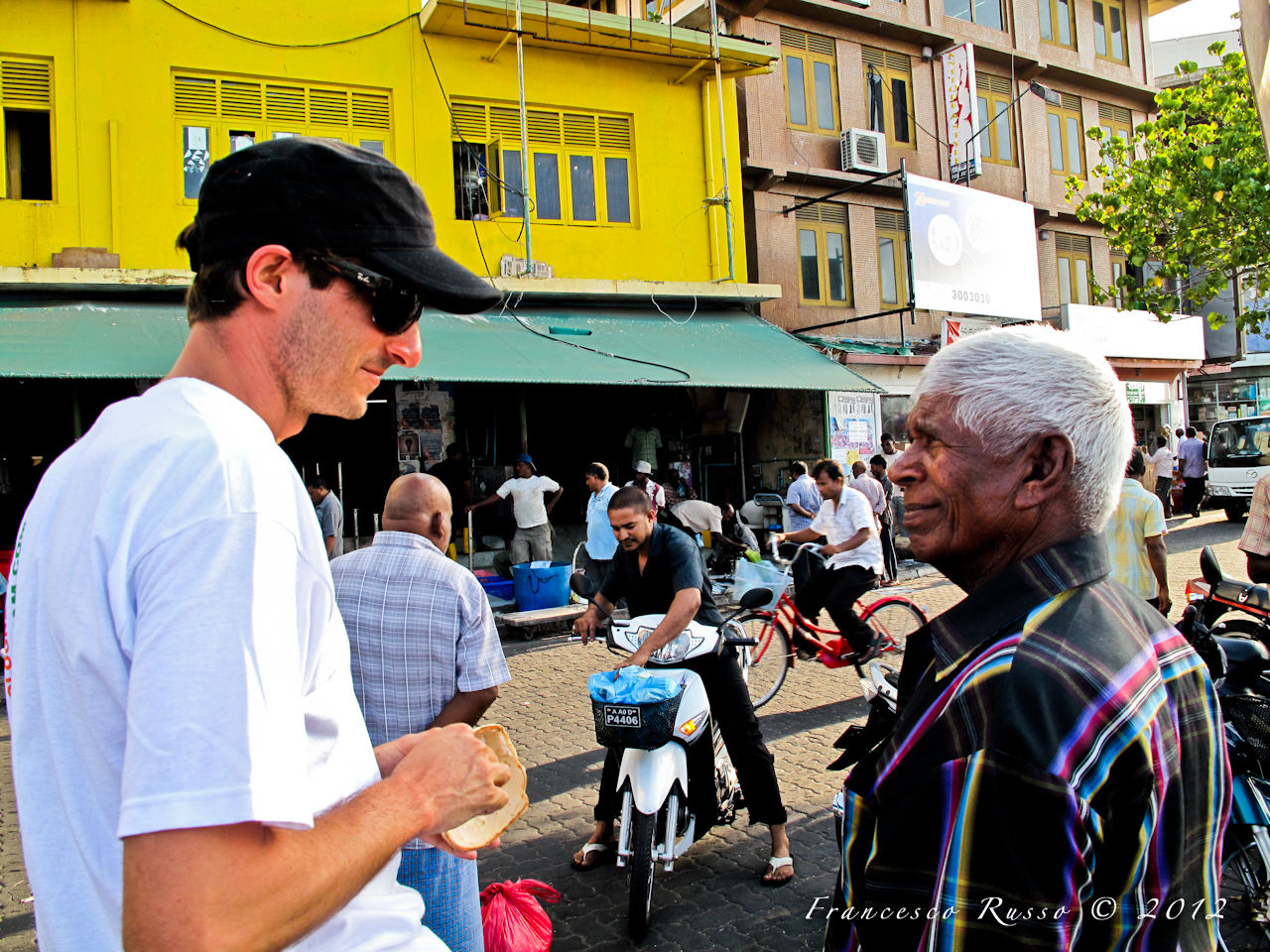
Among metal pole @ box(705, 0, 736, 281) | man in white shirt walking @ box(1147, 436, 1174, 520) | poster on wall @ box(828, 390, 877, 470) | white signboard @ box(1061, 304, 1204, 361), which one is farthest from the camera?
white signboard @ box(1061, 304, 1204, 361)

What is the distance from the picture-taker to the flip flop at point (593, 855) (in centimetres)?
421

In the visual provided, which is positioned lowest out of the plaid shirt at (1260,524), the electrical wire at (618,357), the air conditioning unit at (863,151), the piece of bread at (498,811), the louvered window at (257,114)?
the piece of bread at (498,811)

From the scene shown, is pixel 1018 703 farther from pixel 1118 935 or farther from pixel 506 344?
pixel 506 344

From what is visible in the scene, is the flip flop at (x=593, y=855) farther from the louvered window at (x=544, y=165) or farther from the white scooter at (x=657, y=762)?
the louvered window at (x=544, y=165)

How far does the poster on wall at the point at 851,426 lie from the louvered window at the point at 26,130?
11836 millimetres

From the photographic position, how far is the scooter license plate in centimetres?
372

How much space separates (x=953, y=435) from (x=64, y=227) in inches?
506

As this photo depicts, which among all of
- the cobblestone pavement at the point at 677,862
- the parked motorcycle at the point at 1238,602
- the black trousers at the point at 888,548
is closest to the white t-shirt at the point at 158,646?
the cobblestone pavement at the point at 677,862

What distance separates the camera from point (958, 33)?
19172mm

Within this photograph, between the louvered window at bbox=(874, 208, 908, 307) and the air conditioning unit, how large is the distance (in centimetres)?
98

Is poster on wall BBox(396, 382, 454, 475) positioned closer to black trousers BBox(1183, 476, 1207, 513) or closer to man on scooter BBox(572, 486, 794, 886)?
man on scooter BBox(572, 486, 794, 886)

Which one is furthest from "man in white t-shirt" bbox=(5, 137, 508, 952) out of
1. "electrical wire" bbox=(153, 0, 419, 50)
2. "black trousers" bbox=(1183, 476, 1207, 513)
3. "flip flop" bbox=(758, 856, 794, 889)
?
"black trousers" bbox=(1183, 476, 1207, 513)

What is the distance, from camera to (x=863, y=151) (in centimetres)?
1725

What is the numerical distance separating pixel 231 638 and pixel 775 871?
3608 millimetres
